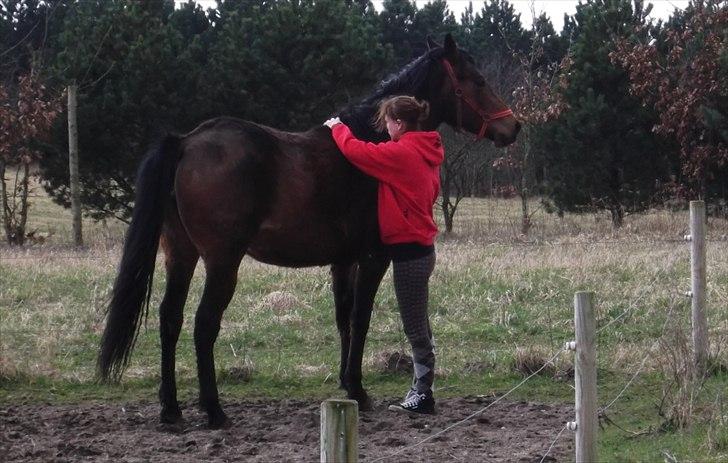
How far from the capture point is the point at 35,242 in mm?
21219

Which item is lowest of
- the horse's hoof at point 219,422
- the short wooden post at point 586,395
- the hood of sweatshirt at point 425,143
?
the horse's hoof at point 219,422

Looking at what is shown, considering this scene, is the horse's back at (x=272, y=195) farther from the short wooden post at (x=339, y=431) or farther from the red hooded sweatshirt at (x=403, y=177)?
the short wooden post at (x=339, y=431)

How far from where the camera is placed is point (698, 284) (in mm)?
7355

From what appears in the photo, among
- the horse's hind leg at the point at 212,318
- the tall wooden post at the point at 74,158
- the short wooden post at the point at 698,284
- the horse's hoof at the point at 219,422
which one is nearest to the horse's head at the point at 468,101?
the short wooden post at the point at 698,284

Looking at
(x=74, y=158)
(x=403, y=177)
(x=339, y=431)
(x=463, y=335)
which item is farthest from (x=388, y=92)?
(x=74, y=158)

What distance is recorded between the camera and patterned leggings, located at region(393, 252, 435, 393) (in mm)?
6602

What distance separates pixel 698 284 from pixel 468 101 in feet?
6.98

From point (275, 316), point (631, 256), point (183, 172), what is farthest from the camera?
point (631, 256)

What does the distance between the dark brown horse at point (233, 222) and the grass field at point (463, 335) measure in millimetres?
1026

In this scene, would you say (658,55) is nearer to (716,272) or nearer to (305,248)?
(716,272)

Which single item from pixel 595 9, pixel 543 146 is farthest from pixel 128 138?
pixel 595 9

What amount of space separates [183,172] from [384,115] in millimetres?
1349

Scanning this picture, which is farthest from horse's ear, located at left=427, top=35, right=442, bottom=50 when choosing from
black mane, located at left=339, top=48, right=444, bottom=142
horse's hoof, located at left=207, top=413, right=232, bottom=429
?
horse's hoof, located at left=207, top=413, right=232, bottom=429

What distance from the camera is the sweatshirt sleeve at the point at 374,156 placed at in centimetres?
648
